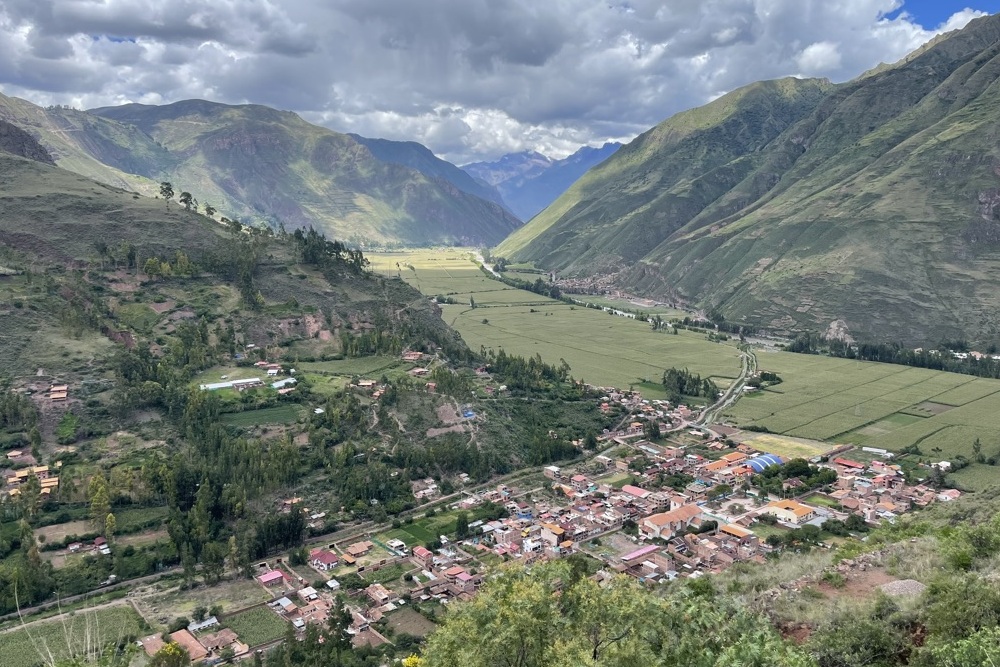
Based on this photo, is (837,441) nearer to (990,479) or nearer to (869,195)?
(990,479)

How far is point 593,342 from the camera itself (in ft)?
457

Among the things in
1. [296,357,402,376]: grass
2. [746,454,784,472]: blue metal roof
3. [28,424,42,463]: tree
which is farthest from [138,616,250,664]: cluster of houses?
[746,454,784,472]: blue metal roof

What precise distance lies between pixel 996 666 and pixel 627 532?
44410mm

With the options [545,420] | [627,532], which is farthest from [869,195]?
[627,532]

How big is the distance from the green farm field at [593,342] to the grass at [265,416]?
49220mm

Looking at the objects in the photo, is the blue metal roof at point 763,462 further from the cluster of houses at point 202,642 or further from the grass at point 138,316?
the grass at point 138,316

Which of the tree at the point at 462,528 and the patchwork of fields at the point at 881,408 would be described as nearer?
the tree at the point at 462,528

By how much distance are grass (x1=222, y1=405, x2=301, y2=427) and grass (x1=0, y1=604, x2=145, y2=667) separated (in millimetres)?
26111

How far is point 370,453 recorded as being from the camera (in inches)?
2785

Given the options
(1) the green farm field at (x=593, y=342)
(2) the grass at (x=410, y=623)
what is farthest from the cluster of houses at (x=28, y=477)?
(1) the green farm field at (x=593, y=342)

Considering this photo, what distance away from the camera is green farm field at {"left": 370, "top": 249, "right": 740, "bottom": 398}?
378 feet

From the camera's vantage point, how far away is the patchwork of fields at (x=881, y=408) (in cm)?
8062

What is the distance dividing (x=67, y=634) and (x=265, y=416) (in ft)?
110

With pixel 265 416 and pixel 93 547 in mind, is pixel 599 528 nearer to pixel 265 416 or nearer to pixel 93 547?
pixel 265 416
